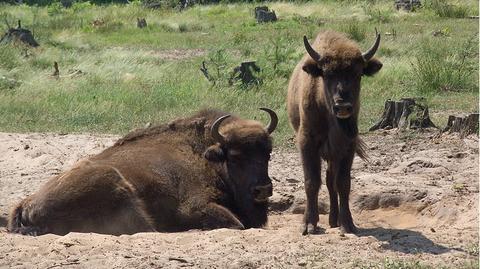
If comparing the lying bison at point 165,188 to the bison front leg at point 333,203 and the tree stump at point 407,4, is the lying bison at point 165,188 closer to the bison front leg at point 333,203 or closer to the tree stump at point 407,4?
the bison front leg at point 333,203

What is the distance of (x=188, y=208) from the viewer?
8.96 metres

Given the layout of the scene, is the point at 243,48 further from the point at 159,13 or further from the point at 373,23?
the point at 159,13

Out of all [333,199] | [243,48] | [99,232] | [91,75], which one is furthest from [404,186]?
[243,48]

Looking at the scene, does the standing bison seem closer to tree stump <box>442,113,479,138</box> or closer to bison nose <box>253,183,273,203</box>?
bison nose <box>253,183,273,203</box>

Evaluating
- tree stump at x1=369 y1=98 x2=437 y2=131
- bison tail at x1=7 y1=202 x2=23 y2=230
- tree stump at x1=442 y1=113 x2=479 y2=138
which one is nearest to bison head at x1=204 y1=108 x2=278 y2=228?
bison tail at x1=7 y1=202 x2=23 y2=230

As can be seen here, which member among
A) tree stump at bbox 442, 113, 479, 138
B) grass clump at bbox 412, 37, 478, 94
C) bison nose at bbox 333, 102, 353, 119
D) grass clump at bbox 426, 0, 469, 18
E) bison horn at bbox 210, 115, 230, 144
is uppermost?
bison nose at bbox 333, 102, 353, 119

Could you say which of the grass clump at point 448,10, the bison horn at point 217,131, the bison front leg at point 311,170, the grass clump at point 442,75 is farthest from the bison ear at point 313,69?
the grass clump at point 448,10

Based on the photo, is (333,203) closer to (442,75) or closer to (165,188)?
(165,188)

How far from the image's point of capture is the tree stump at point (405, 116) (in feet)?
42.7

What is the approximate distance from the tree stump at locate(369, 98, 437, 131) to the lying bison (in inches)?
169

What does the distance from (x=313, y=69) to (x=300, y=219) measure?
2287 millimetres

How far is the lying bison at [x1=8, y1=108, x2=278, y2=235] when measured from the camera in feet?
28.7

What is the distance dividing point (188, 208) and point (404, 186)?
8.23ft

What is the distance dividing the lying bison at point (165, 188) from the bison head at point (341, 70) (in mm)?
1230
